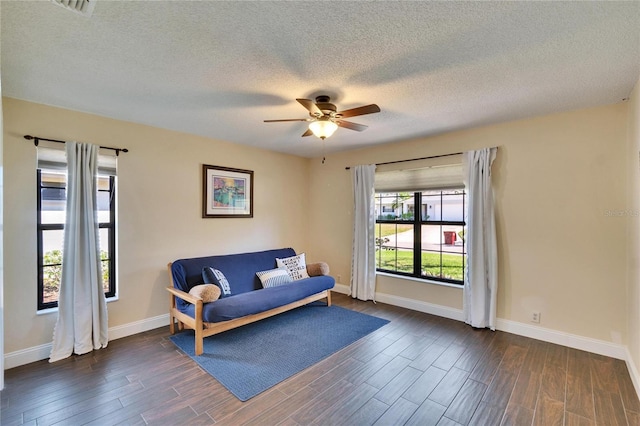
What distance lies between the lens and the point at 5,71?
208 cm

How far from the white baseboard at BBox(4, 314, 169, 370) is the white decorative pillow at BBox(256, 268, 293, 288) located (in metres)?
1.37

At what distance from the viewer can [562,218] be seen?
2957 millimetres

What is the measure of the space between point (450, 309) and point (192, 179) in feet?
12.3

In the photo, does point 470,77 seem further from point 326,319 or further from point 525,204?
point 326,319

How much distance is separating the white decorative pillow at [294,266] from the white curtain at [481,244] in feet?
7.11

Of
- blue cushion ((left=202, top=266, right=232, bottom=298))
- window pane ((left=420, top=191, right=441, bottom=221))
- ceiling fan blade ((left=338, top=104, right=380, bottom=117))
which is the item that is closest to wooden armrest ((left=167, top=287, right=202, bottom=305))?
blue cushion ((left=202, top=266, right=232, bottom=298))

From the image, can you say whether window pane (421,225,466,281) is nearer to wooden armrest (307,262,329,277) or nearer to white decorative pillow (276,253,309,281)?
wooden armrest (307,262,329,277)

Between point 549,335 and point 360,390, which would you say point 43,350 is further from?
point 549,335

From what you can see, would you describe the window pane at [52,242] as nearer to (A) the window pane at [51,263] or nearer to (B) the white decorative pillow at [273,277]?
(A) the window pane at [51,263]

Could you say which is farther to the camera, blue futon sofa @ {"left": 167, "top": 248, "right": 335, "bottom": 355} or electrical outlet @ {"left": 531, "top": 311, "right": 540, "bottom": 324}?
electrical outlet @ {"left": 531, "top": 311, "right": 540, "bottom": 324}

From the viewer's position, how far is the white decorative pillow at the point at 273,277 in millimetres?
3779

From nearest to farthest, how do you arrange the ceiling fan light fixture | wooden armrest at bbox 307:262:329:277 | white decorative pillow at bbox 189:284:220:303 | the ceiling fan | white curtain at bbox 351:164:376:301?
the ceiling fan
the ceiling fan light fixture
white decorative pillow at bbox 189:284:220:303
wooden armrest at bbox 307:262:329:277
white curtain at bbox 351:164:376:301

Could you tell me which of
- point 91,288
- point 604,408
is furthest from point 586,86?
point 91,288

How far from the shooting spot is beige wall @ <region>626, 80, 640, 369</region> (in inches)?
89.3
